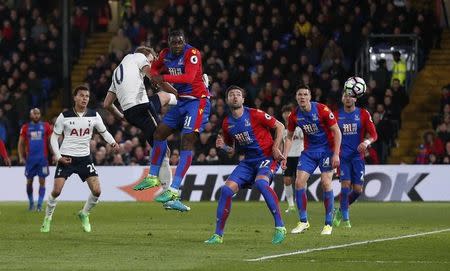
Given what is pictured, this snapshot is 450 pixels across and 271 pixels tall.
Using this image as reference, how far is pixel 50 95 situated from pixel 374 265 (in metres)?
25.7

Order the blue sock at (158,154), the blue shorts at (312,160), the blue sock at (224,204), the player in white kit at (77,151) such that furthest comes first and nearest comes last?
the player in white kit at (77,151) < the blue shorts at (312,160) < the blue sock at (158,154) < the blue sock at (224,204)

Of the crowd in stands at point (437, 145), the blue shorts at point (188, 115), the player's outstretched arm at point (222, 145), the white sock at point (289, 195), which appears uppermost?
the blue shorts at point (188, 115)

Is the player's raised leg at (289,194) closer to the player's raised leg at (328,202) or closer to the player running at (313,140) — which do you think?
the player's raised leg at (328,202)

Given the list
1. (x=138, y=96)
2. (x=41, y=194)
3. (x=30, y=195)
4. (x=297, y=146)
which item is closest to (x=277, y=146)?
(x=138, y=96)

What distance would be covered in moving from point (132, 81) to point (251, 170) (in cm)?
233

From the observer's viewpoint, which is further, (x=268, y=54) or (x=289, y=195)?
(x=268, y=54)

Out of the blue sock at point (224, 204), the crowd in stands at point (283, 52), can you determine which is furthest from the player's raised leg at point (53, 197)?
the crowd in stands at point (283, 52)

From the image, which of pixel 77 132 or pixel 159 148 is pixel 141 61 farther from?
pixel 77 132

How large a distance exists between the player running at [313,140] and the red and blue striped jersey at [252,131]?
1579 mm

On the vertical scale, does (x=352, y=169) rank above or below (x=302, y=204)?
above

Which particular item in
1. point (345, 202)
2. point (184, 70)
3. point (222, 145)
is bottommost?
point (345, 202)

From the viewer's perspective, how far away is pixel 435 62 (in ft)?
117

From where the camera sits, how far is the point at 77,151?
64.2 ft

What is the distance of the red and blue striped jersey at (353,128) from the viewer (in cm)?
2094
